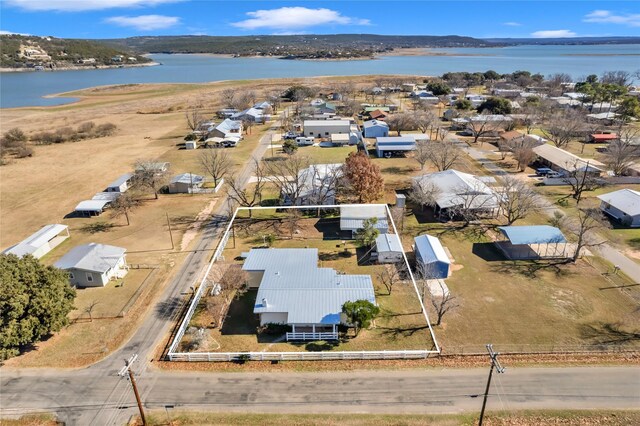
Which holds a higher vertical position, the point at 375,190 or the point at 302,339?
the point at 375,190

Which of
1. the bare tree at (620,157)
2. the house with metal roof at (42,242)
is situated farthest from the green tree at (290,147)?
the bare tree at (620,157)

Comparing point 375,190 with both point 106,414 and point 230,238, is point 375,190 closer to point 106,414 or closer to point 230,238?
point 230,238

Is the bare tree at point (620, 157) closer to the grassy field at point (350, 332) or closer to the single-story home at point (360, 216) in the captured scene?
the single-story home at point (360, 216)

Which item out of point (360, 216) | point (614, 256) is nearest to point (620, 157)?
point (614, 256)

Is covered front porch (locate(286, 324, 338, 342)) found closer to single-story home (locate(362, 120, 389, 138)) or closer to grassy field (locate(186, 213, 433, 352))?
grassy field (locate(186, 213, 433, 352))

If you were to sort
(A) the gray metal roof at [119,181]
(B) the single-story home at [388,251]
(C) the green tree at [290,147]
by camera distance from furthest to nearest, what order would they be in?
(C) the green tree at [290,147]
(A) the gray metal roof at [119,181]
(B) the single-story home at [388,251]

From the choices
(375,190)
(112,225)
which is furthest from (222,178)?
(375,190)

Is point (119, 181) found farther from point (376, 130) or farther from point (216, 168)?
point (376, 130)
